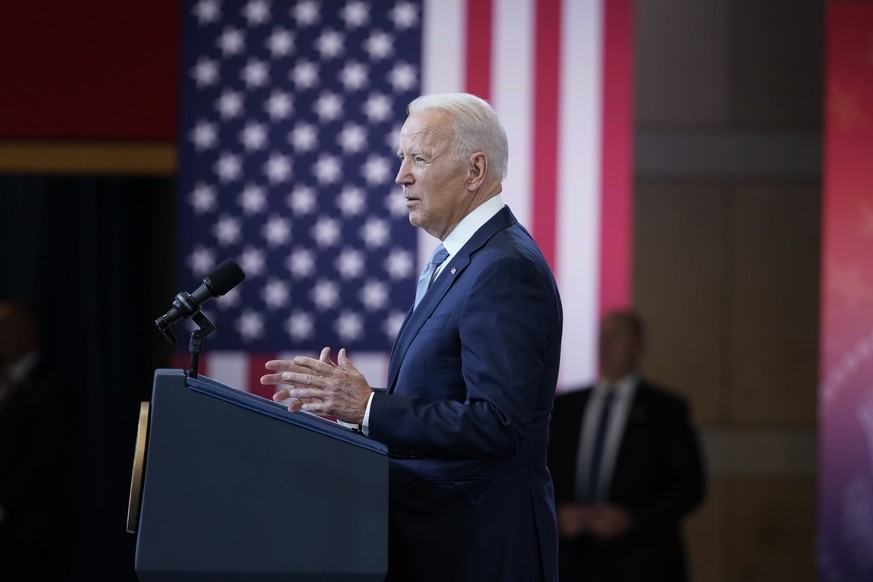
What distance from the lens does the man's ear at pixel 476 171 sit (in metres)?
2.22

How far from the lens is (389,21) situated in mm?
4805

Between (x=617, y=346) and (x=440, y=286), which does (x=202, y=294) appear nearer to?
(x=440, y=286)

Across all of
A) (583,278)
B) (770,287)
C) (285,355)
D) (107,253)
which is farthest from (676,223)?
(107,253)

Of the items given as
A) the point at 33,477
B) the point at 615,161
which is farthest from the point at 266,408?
the point at 33,477

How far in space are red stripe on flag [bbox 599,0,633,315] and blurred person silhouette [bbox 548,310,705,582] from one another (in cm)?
18

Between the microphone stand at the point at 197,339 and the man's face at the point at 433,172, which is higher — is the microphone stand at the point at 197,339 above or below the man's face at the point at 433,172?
below

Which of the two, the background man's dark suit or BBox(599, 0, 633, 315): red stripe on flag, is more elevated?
BBox(599, 0, 633, 315): red stripe on flag

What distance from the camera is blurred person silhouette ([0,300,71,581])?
516 cm

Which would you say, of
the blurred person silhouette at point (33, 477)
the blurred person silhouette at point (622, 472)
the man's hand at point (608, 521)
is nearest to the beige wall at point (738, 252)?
the blurred person silhouette at point (622, 472)

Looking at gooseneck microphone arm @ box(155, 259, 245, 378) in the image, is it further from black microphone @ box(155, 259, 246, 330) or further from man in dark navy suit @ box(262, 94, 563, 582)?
man in dark navy suit @ box(262, 94, 563, 582)

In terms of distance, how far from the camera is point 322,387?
6.51 ft

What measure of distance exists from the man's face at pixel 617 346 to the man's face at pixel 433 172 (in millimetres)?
2408

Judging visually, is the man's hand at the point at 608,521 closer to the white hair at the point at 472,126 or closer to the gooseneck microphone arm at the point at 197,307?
the white hair at the point at 472,126

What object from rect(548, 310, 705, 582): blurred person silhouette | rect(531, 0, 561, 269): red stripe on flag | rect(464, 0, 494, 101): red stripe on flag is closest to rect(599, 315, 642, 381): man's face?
rect(548, 310, 705, 582): blurred person silhouette
